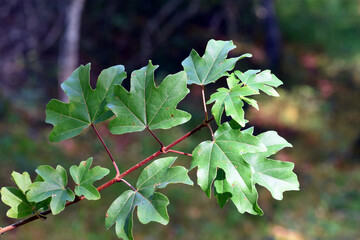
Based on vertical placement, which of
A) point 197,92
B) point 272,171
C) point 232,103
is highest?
point 232,103

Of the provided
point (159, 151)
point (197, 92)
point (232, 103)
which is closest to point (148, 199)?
point (159, 151)

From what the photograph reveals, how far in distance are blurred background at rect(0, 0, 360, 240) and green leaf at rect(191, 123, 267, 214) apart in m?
3.05

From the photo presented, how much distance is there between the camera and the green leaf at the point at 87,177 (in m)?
0.49

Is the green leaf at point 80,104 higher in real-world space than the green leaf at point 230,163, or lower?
higher

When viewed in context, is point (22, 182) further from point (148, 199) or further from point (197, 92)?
point (197, 92)

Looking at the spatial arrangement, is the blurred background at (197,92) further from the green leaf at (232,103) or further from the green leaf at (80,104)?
the green leaf at (232,103)

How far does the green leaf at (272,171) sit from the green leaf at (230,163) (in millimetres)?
36

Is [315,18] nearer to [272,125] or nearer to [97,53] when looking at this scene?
[272,125]

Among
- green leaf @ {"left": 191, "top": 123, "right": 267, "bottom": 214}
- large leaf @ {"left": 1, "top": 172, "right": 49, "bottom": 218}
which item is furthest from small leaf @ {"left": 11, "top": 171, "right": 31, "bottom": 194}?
green leaf @ {"left": 191, "top": 123, "right": 267, "bottom": 214}

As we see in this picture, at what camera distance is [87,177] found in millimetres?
517

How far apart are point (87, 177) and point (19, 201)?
0.09 meters

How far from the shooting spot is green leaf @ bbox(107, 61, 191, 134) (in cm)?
51

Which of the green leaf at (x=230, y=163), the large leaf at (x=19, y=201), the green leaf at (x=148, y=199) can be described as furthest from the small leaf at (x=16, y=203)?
the green leaf at (x=230, y=163)

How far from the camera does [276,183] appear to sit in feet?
1.71
